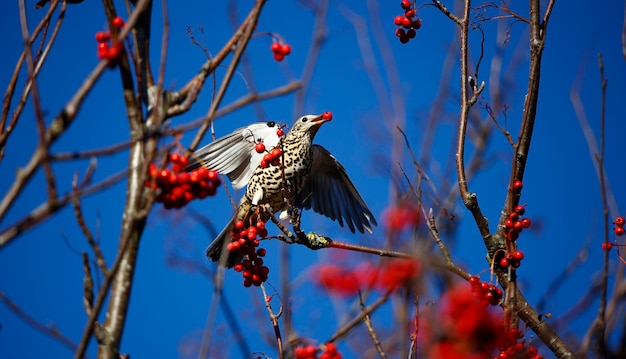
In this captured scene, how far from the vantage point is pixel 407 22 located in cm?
348

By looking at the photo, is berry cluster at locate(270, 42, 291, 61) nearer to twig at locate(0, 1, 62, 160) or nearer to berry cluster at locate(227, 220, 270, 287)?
twig at locate(0, 1, 62, 160)

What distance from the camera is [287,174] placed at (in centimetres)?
505

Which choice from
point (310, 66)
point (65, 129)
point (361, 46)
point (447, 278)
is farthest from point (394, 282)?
point (361, 46)

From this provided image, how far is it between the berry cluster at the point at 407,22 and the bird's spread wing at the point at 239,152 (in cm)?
157

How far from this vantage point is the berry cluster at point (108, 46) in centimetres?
166

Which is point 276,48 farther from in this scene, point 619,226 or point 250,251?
point 619,226

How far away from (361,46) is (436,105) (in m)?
0.59

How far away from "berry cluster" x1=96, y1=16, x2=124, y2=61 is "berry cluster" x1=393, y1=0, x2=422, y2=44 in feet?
5.96

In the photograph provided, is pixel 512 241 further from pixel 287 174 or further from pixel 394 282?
pixel 287 174

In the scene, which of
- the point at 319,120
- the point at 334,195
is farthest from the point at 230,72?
the point at 334,195

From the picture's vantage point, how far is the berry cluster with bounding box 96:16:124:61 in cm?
166

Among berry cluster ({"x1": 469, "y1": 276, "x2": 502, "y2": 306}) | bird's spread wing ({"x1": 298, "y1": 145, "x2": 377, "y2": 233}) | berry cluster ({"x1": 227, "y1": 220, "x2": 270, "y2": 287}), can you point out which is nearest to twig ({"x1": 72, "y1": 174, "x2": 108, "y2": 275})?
berry cluster ({"x1": 469, "y1": 276, "x2": 502, "y2": 306})

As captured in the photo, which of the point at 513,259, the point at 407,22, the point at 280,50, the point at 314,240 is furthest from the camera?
the point at 314,240

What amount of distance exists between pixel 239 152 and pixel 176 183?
3.25 meters
